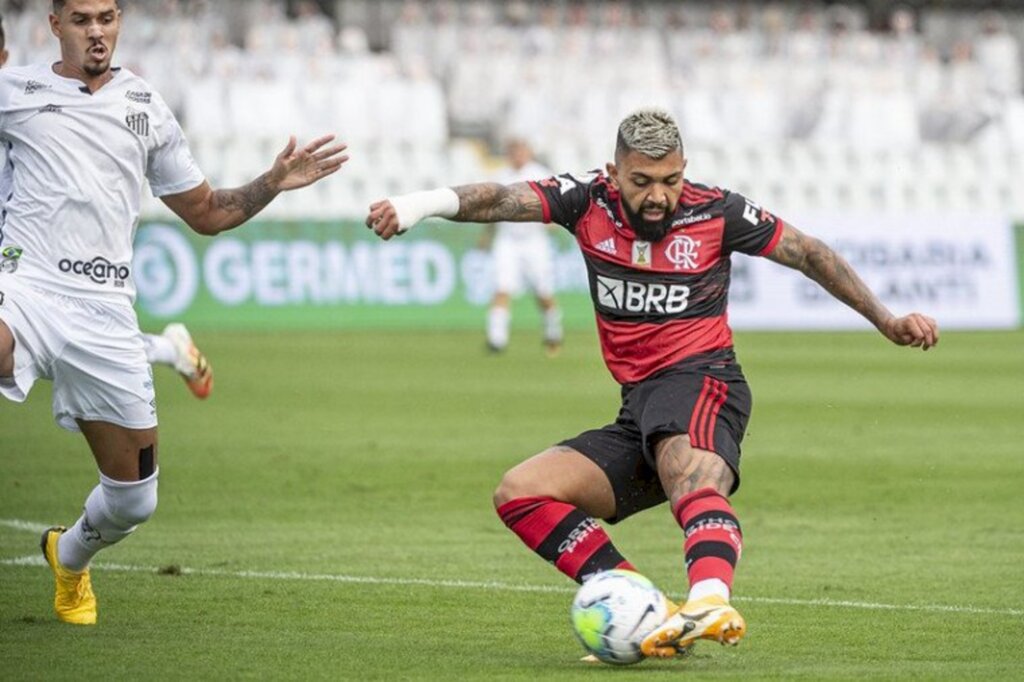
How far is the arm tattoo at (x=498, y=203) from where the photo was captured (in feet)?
25.8

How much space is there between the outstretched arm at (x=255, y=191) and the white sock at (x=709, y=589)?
7.96ft

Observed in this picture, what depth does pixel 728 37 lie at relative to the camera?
3391 cm

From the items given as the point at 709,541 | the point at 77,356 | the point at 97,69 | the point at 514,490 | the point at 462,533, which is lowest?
the point at 462,533

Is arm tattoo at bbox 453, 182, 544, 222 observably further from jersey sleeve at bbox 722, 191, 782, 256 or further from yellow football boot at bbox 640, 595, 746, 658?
yellow football boot at bbox 640, 595, 746, 658

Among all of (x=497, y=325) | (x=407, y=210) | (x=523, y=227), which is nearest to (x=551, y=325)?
(x=497, y=325)

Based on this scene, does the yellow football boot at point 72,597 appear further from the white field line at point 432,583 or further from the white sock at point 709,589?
the white sock at point 709,589

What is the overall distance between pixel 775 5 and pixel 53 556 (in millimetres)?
29734

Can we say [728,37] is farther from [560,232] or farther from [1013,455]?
[1013,455]

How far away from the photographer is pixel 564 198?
805 cm

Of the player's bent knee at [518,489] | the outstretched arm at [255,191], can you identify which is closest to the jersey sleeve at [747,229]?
the player's bent knee at [518,489]

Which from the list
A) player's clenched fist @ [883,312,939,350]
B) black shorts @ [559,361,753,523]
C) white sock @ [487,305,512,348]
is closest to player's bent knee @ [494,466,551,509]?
black shorts @ [559,361,753,523]

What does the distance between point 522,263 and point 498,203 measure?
54.0ft

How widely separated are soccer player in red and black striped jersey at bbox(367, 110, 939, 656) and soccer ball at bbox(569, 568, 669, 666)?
1.04 feet

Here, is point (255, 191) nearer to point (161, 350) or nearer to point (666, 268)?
point (666, 268)
